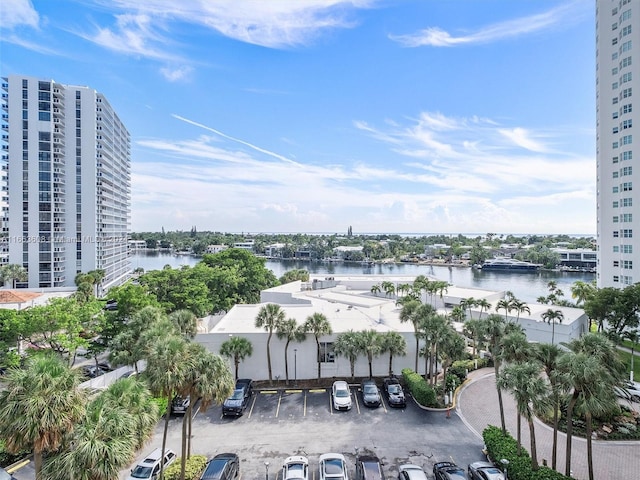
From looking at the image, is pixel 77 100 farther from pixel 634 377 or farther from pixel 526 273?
pixel 526 273

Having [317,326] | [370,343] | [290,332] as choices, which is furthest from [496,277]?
[290,332]

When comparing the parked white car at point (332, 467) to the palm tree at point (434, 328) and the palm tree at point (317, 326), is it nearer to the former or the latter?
the palm tree at point (434, 328)

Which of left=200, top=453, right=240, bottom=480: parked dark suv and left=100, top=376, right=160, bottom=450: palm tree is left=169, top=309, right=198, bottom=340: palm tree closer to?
left=200, top=453, right=240, bottom=480: parked dark suv

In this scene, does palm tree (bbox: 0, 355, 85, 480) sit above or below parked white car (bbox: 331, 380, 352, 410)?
above

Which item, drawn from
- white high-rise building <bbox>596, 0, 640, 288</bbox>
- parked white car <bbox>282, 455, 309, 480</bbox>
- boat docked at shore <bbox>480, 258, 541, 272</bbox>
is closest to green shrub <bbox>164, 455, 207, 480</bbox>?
parked white car <bbox>282, 455, 309, 480</bbox>

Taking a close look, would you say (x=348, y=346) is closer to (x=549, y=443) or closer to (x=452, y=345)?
(x=452, y=345)

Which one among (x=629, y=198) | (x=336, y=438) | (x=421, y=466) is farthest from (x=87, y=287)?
(x=629, y=198)
